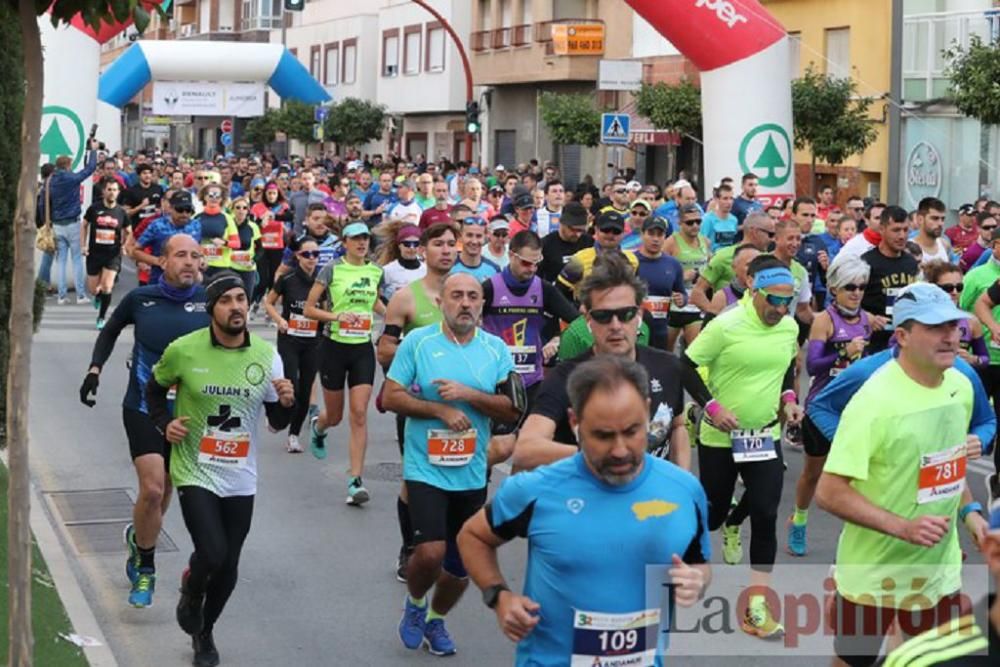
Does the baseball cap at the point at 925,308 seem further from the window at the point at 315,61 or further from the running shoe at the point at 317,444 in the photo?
the window at the point at 315,61

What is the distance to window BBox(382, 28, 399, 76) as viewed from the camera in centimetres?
6475

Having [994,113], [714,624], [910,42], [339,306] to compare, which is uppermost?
[910,42]

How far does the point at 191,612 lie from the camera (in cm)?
798

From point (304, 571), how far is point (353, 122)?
53657 millimetres

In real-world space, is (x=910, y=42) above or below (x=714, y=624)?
above

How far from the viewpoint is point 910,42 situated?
1332 inches

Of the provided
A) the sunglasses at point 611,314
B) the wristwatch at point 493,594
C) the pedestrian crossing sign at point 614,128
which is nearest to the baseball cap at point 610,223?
the sunglasses at point 611,314

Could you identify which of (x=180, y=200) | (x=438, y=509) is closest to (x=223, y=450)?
(x=438, y=509)

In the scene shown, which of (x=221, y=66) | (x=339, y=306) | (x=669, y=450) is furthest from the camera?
(x=221, y=66)

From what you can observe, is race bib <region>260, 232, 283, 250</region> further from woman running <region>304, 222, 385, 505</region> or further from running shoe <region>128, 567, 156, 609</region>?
running shoe <region>128, 567, 156, 609</region>

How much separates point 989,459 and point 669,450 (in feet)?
23.8

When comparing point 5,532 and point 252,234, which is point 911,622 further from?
point 252,234

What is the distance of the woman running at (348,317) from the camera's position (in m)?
12.3

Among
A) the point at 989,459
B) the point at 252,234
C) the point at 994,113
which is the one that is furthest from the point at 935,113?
the point at 989,459
